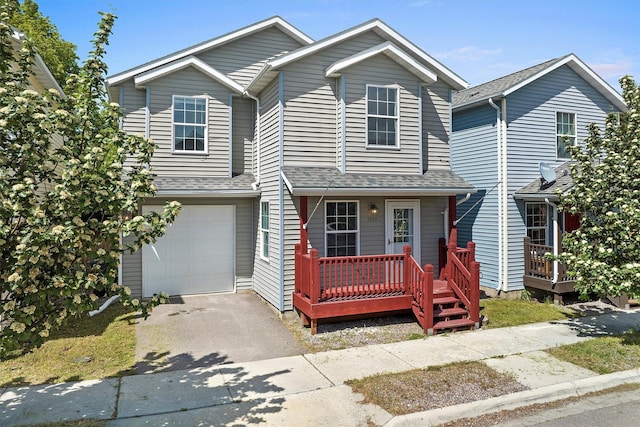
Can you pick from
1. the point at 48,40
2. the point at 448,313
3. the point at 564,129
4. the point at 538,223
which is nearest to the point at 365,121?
the point at 448,313

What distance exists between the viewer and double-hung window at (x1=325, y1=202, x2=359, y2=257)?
407 inches

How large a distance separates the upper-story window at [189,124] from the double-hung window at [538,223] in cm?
988

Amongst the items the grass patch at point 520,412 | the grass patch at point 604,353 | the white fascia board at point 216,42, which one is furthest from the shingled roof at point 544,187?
the white fascia board at point 216,42

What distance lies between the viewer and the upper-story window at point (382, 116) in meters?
10.5

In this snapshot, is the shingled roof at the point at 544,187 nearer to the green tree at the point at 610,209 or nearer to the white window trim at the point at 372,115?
the green tree at the point at 610,209

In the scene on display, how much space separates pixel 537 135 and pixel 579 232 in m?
5.43

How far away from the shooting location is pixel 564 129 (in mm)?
13508

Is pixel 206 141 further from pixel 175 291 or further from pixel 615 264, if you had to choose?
pixel 615 264

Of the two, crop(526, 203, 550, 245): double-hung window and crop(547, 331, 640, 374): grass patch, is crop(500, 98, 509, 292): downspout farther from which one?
crop(547, 331, 640, 374): grass patch

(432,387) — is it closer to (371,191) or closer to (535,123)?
(371,191)

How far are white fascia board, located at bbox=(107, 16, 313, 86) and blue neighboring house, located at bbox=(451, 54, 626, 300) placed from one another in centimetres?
576

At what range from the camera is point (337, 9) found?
33.6 feet

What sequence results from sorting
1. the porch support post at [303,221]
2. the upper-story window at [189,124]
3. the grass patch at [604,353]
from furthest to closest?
the upper-story window at [189,124] → the porch support post at [303,221] → the grass patch at [604,353]

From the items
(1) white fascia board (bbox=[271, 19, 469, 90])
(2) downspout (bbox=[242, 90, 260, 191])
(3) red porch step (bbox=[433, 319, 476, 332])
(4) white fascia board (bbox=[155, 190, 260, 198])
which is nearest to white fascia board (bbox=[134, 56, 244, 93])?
(2) downspout (bbox=[242, 90, 260, 191])
